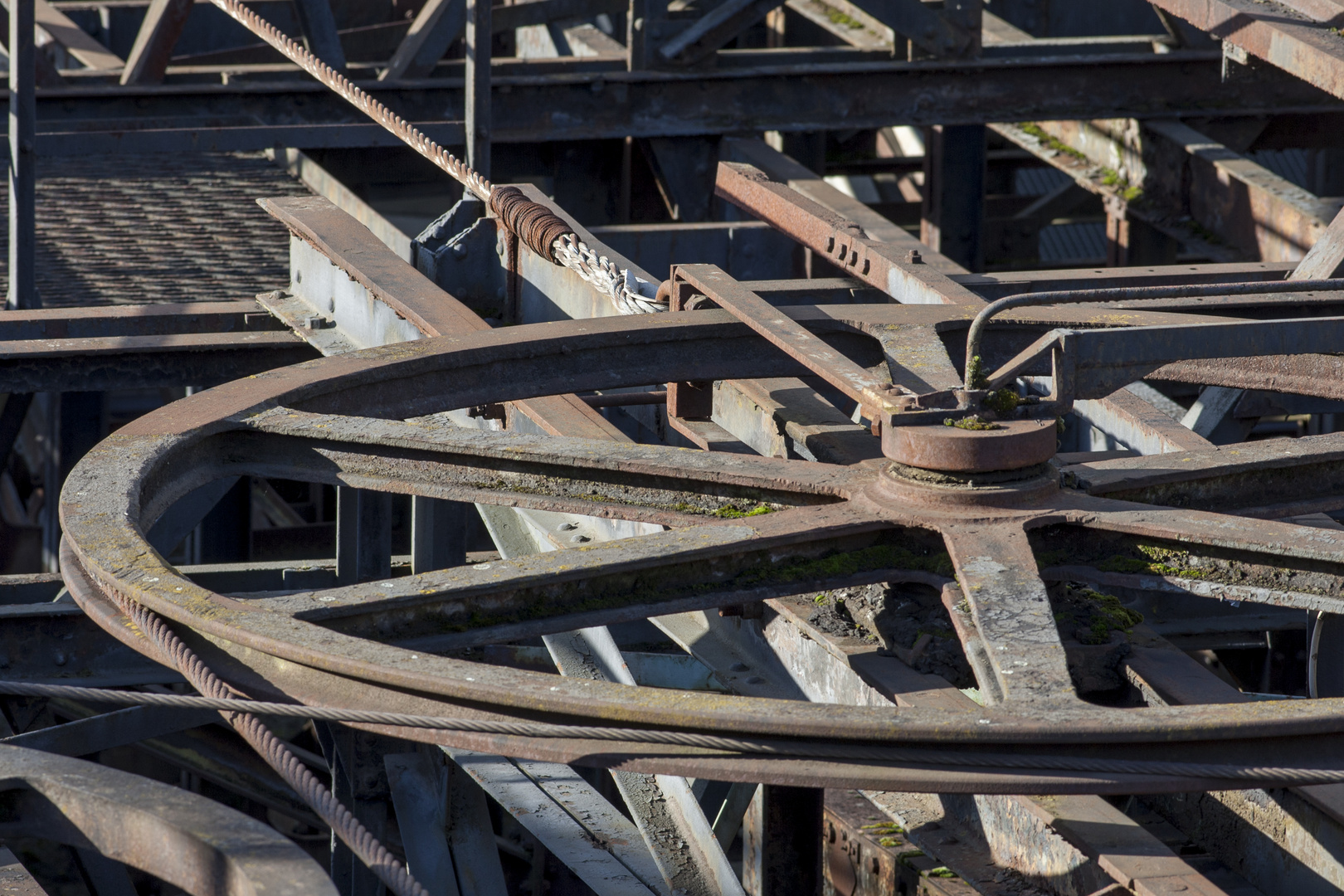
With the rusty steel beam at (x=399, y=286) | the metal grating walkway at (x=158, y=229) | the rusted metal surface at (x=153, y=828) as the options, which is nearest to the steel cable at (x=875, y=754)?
the rusted metal surface at (x=153, y=828)

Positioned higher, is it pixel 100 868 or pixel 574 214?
pixel 574 214

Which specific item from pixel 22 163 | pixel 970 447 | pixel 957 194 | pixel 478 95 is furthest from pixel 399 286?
pixel 957 194

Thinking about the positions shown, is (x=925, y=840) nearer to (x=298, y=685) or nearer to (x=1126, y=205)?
(x=298, y=685)

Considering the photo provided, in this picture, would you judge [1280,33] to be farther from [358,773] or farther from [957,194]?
[358,773]

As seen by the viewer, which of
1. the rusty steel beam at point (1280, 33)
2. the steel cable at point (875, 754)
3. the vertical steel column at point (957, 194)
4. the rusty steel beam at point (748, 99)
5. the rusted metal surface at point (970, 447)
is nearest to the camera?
the steel cable at point (875, 754)

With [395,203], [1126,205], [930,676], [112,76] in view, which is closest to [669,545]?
[930,676]

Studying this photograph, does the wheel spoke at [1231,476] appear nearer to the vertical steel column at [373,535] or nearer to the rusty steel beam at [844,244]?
the rusty steel beam at [844,244]
